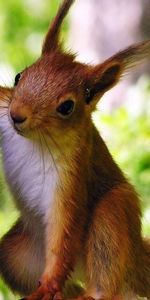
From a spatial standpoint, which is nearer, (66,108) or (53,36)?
(66,108)

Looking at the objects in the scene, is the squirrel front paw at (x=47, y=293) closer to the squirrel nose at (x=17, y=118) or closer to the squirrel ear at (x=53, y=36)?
the squirrel nose at (x=17, y=118)

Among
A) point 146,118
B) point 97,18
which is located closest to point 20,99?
point 146,118

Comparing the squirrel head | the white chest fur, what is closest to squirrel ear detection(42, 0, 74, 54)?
the squirrel head

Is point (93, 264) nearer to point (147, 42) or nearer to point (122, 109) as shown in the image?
point (147, 42)

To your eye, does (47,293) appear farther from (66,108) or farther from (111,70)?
(111,70)

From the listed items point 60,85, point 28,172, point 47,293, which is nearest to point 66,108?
point 60,85

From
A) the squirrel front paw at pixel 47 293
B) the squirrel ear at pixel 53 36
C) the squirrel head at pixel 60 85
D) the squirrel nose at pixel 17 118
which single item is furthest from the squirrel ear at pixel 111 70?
Result: the squirrel front paw at pixel 47 293

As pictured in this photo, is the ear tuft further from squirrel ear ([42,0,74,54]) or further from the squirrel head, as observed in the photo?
squirrel ear ([42,0,74,54])
